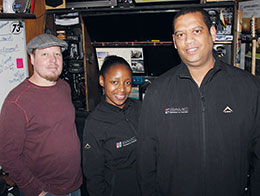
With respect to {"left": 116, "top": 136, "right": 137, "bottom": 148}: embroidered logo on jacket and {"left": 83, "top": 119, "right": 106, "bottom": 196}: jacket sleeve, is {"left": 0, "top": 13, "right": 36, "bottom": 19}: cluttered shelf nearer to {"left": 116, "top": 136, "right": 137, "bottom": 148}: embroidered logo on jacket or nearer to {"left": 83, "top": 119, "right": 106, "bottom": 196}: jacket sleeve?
{"left": 83, "top": 119, "right": 106, "bottom": 196}: jacket sleeve

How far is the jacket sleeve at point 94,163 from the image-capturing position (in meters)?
1.53

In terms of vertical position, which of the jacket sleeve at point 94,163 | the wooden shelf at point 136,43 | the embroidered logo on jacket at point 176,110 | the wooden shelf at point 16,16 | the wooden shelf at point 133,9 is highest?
the wooden shelf at point 133,9

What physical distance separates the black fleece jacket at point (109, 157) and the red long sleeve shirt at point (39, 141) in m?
0.22

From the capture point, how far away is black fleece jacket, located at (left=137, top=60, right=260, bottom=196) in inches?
52.0

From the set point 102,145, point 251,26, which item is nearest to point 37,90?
point 102,145

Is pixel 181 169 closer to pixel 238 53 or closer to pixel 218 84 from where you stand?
pixel 218 84

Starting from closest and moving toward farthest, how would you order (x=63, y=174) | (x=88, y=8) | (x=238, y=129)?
1. (x=238, y=129)
2. (x=63, y=174)
3. (x=88, y=8)

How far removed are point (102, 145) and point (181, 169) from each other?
49cm

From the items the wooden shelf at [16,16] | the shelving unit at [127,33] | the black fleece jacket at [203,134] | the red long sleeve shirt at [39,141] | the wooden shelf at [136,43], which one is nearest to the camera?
the black fleece jacket at [203,134]

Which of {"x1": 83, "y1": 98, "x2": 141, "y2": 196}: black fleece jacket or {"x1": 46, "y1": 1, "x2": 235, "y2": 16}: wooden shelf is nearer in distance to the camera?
{"x1": 83, "y1": 98, "x2": 141, "y2": 196}: black fleece jacket

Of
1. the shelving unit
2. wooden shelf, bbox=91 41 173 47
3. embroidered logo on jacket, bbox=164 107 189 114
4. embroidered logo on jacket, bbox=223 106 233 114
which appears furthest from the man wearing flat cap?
wooden shelf, bbox=91 41 173 47

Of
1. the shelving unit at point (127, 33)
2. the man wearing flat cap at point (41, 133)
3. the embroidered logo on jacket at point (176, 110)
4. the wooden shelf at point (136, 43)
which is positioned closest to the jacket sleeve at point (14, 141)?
the man wearing flat cap at point (41, 133)

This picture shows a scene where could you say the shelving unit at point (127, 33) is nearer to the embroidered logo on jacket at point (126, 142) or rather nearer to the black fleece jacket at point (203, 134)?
the black fleece jacket at point (203, 134)

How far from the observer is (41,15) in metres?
3.06
